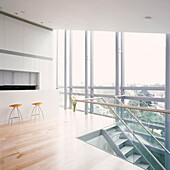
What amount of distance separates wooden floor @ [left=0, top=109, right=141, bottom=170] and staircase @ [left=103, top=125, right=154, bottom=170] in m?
0.13

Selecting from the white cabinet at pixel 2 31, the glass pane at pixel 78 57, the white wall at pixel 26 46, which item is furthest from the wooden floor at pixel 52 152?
the glass pane at pixel 78 57

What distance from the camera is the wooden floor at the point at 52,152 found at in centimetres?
204

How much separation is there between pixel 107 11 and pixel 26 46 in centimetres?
363

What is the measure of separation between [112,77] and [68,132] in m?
2.65

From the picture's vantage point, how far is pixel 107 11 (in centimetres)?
298

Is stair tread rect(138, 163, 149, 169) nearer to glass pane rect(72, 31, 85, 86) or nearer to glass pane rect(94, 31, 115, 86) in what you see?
glass pane rect(94, 31, 115, 86)

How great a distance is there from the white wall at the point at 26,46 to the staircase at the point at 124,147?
4070mm

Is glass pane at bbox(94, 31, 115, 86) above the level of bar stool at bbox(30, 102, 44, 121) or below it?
above

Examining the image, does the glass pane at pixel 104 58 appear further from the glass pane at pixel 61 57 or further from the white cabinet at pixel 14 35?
the white cabinet at pixel 14 35

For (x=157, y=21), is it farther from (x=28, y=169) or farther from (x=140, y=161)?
(x=28, y=169)

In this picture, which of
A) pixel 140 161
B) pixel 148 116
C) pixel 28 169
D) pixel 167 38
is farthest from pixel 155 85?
pixel 28 169

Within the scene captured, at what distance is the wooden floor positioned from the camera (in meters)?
2.04

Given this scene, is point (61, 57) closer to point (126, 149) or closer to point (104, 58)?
point (104, 58)

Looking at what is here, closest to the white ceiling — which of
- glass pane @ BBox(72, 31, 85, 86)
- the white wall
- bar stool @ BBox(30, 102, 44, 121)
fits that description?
the white wall
